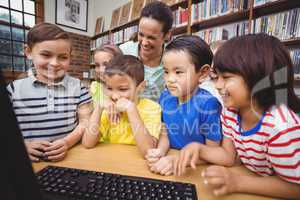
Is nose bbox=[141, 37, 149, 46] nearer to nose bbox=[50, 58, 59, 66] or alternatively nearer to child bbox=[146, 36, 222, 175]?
child bbox=[146, 36, 222, 175]

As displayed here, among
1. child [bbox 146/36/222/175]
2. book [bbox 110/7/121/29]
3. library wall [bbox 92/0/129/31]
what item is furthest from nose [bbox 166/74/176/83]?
library wall [bbox 92/0/129/31]

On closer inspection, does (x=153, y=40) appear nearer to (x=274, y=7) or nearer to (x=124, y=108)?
(x=124, y=108)

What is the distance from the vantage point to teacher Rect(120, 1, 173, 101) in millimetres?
1419

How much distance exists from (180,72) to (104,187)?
598 millimetres

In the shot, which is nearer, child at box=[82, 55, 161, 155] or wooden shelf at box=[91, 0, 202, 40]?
child at box=[82, 55, 161, 155]

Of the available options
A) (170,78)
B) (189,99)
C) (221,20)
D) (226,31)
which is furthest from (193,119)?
(221,20)

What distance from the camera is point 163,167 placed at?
24.5 inches

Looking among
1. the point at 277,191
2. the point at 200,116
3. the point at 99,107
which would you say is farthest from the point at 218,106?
the point at 99,107

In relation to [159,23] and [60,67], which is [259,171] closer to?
[60,67]

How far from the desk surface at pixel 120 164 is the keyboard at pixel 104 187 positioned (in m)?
0.05

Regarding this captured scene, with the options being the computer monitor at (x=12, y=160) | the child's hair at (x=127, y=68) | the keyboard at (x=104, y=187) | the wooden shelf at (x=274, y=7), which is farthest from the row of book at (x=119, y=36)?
the computer monitor at (x=12, y=160)

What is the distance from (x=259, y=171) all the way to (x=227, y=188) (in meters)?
0.21

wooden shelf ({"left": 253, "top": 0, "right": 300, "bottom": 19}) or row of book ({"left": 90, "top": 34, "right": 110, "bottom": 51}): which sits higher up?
row of book ({"left": 90, "top": 34, "right": 110, "bottom": 51})

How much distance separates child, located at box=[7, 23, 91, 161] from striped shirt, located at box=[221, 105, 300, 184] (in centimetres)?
64
